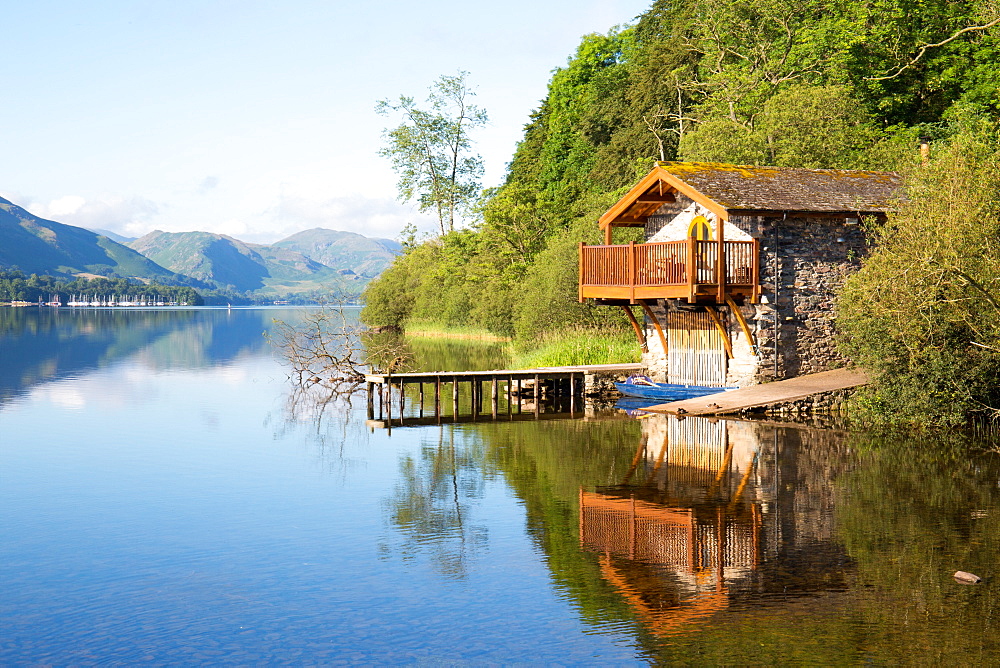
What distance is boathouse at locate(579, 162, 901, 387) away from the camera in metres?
27.2

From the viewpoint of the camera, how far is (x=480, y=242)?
68.0m

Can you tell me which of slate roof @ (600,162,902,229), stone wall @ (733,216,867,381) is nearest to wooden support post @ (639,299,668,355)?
slate roof @ (600,162,902,229)

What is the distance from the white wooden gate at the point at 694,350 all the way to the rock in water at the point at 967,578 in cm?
1758

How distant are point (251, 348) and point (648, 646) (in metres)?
63.2

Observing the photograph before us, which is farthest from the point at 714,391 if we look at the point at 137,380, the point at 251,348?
the point at 251,348

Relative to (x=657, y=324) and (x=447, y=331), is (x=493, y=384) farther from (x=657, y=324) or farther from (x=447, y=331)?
(x=447, y=331)

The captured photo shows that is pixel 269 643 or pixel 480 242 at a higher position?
pixel 480 242

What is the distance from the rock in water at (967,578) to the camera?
11469 mm

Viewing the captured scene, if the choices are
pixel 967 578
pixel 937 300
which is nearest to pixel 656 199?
pixel 937 300

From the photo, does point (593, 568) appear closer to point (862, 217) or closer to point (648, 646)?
point (648, 646)

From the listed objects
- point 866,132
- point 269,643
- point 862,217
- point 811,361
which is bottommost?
point 269,643

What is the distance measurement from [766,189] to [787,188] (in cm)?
73

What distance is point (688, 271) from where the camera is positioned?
88.2ft

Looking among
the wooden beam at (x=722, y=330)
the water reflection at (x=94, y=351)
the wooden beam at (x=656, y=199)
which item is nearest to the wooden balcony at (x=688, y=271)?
the wooden beam at (x=722, y=330)
